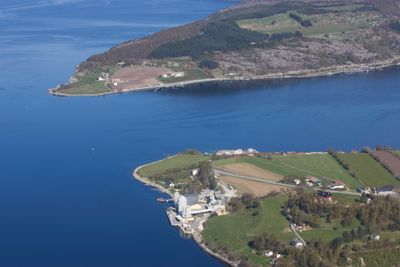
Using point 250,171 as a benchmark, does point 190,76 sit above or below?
above

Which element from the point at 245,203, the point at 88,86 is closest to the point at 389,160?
the point at 245,203

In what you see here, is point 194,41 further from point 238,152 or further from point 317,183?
point 317,183

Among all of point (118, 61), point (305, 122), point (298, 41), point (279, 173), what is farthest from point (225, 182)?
point (298, 41)

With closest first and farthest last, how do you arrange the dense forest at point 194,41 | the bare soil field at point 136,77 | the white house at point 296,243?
1. the white house at point 296,243
2. the bare soil field at point 136,77
3. the dense forest at point 194,41

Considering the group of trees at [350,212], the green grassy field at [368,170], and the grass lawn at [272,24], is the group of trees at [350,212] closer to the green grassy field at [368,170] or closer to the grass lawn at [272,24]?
the green grassy field at [368,170]

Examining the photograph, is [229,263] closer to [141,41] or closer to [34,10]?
[141,41]

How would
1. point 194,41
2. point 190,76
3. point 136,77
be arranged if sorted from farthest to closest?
point 194,41 → point 190,76 → point 136,77

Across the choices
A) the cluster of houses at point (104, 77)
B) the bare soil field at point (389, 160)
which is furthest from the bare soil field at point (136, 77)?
the bare soil field at point (389, 160)
